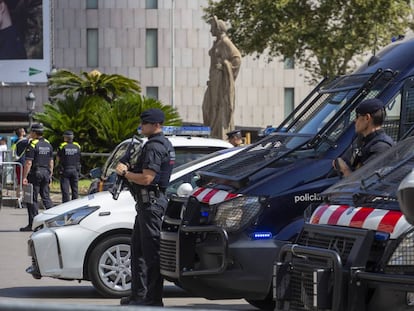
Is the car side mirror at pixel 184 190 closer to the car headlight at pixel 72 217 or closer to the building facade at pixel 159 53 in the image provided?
the car headlight at pixel 72 217

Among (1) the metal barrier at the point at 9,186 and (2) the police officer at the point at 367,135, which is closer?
(2) the police officer at the point at 367,135

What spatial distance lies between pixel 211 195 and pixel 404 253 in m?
3.53

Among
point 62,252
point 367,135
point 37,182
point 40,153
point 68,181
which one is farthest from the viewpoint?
point 68,181

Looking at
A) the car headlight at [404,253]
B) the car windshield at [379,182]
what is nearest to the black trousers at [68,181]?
the car windshield at [379,182]

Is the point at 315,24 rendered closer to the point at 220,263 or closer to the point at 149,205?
the point at 149,205

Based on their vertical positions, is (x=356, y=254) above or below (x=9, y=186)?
above

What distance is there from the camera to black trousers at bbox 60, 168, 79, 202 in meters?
22.3

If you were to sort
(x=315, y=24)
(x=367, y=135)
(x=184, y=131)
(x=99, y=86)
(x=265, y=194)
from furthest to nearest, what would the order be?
(x=315, y=24)
(x=99, y=86)
(x=184, y=131)
(x=265, y=194)
(x=367, y=135)

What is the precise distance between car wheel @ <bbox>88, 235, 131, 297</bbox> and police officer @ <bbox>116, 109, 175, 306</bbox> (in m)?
1.09

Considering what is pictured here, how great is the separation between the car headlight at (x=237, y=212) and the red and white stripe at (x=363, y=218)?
6.66ft

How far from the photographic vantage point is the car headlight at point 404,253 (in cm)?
663

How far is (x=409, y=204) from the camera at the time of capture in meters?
5.32

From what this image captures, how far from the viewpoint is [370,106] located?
371 inches

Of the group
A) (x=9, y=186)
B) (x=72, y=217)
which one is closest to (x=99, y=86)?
(x=9, y=186)
